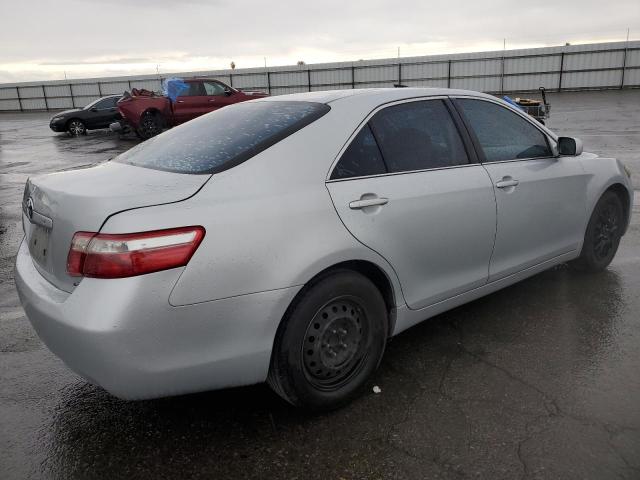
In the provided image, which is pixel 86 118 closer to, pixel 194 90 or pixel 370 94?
pixel 194 90

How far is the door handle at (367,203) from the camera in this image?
8.76ft

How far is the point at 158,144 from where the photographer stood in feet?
10.5

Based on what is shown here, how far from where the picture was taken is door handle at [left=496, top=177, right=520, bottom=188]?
342 cm

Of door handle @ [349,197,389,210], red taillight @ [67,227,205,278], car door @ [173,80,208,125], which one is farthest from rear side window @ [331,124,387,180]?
car door @ [173,80,208,125]

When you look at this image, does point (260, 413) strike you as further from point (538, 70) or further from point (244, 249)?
point (538, 70)

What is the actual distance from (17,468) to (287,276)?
147 centimetres

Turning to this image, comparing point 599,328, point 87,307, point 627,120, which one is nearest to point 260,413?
point 87,307

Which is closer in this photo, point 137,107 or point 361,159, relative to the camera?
point 361,159

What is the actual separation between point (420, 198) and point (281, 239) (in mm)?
949

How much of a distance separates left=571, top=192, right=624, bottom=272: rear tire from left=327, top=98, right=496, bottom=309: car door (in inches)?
56.8

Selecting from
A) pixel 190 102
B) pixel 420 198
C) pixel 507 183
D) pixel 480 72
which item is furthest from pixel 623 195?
pixel 480 72

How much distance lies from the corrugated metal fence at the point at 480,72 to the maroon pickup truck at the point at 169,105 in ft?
51.1

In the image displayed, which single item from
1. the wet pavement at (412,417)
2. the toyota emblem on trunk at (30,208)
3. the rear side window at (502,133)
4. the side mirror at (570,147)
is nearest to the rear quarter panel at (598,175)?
the side mirror at (570,147)

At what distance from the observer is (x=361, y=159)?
9.34 ft
